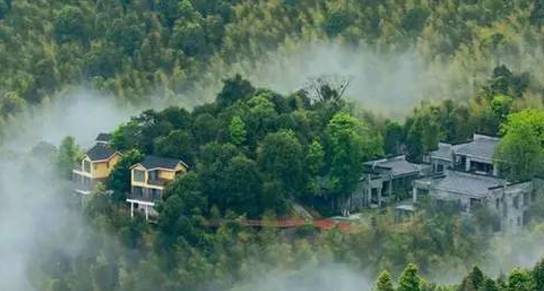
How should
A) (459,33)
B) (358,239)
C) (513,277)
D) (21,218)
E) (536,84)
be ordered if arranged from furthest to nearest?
(459,33) → (536,84) → (21,218) → (358,239) → (513,277)

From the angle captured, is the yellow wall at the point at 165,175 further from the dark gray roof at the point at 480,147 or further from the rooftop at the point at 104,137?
the dark gray roof at the point at 480,147

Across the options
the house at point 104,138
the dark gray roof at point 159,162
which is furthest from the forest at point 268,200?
the house at point 104,138

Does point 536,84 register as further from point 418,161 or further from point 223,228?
point 223,228

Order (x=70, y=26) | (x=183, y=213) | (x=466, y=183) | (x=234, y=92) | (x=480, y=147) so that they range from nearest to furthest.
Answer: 1. (x=183, y=213)
2. (x=466, y=183)
3. (x=480, y=147)
4. (x=234, y=92)
5. (x=70, y=26)

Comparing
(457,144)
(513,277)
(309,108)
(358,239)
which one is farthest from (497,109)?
(513,277)

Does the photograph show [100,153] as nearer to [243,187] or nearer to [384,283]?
[243,187]

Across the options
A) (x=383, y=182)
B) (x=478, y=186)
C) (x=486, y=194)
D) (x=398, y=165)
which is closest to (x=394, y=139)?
Result: (x=398, y=165)

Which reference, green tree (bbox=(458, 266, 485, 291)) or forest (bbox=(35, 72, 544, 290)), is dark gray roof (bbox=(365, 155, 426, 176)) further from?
green tree (bbox=(458, 266, 485, 291))
